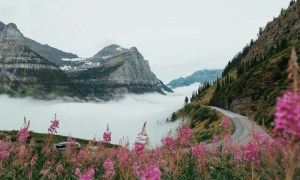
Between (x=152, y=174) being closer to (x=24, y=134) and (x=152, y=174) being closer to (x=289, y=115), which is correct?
(x=289, y=115)

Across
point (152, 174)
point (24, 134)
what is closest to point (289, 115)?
point (152, 174)

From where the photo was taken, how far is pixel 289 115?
10.2 feet

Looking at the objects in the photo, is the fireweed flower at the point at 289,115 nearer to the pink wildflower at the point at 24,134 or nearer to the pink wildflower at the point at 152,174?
the pink wildflower at the point at 152,174

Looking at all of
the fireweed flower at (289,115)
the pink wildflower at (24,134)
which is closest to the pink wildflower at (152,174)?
the fireweed flower at (289,115)

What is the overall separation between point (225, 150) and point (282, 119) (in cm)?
1044

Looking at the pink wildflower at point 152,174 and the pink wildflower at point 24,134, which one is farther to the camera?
the pink wildflower at point 24,134

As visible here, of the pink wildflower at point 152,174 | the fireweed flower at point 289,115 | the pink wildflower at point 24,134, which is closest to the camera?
the fireweed flower at point 289,115

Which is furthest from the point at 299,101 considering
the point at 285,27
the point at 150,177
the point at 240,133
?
the point at 285,27

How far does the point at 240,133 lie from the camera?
74.4 meters

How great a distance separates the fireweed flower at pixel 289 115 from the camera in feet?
10.1

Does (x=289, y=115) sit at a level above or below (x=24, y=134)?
above

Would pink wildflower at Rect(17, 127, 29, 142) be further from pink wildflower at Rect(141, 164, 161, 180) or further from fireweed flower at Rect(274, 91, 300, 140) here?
fireweed flower at Rect(274, 91, 300, 140)

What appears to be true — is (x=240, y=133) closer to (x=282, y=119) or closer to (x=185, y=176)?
(x=185, y=176)

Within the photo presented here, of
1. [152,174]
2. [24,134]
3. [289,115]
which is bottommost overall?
[24,134]
